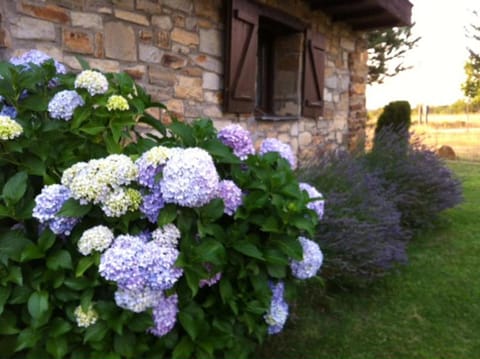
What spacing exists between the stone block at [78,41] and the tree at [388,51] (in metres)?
12.0

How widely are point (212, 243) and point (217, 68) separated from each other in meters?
2.92

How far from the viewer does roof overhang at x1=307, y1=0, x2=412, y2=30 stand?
17.2ft

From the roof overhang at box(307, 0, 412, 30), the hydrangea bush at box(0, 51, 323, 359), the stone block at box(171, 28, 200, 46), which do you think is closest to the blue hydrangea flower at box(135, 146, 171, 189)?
the hydrangea bush at box(0, 51, 323, 359)

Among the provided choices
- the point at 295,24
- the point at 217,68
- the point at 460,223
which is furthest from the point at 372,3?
the point at 460,223

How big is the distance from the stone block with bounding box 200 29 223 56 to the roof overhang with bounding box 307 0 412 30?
5.86 ft

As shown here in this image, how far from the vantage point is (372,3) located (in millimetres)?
5148

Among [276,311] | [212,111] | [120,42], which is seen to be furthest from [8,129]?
[212,111]

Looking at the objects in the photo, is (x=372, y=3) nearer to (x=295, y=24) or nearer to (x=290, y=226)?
(x=295, y=24)

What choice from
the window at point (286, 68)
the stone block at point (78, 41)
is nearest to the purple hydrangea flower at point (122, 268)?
the stone block at point (78, 41)

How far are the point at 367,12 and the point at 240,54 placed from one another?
2.46 meters

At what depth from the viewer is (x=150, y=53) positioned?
3.46 meters

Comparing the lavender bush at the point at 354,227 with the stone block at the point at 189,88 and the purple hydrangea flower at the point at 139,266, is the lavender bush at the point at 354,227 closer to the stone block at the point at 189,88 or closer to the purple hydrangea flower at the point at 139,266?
the stone block at the point at 189,88

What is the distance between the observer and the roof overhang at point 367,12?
5.25 m

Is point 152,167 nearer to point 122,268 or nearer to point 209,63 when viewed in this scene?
point 122,268
